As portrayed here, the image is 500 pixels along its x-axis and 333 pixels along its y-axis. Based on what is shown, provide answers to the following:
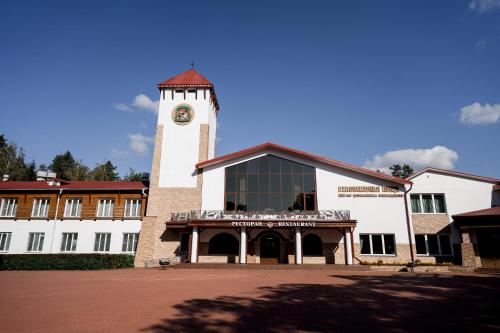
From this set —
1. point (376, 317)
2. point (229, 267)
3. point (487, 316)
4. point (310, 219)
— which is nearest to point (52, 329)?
point (376, 317)

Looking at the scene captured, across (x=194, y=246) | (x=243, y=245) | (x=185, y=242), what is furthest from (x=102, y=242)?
(x=243, y=245)

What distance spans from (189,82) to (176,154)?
7.47 m

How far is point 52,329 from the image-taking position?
7102 millimetres

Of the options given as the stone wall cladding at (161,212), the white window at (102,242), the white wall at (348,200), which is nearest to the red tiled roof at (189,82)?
the stone wall cladding at (161,212)

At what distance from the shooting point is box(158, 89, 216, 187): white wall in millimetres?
27156

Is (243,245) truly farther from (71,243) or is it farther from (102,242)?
(71,243)

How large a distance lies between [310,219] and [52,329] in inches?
715

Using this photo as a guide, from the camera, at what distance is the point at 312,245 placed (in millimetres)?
24172

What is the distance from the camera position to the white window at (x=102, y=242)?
1041 inches

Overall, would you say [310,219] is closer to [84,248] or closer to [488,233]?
[488,233]

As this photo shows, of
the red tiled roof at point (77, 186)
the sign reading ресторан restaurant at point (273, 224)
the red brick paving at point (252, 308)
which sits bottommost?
the red brick paving at point (252, 308)

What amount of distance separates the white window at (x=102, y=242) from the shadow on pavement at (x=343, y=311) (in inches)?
761

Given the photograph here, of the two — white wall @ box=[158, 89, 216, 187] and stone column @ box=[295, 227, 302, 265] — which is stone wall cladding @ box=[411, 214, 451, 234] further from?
white wall @ box=[158, 89, 216, 187]

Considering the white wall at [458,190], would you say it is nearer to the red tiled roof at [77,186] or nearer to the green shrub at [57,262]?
the red tiled roof at [77,186]
